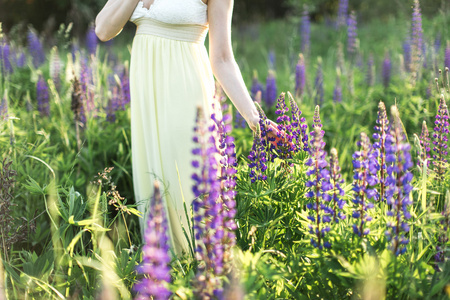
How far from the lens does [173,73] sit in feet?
8.35

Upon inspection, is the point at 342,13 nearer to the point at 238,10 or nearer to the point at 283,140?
the point at 283,140

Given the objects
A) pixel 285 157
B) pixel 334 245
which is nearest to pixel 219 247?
pixel 334 245

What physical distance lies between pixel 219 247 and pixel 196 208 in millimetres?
168

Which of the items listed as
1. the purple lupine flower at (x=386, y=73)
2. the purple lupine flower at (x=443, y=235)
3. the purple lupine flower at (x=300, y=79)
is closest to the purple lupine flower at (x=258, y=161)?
the purple lupine flower at (x=443, y=235)

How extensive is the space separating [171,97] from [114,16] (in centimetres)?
54

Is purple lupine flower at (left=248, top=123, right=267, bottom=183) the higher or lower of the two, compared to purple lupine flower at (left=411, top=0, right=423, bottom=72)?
lower

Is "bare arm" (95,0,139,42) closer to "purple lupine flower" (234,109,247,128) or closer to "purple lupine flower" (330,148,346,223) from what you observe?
"purple lupine flower" (330,148,346,223)

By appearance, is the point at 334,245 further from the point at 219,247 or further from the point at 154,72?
the point at 154,72

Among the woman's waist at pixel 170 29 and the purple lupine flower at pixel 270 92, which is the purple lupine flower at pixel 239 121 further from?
the woman's waist at pixel 170 29

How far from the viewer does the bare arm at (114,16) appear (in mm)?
2488

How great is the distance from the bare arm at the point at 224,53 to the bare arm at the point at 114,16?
436 mm

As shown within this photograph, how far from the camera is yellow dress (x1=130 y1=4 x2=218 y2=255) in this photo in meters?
2.54

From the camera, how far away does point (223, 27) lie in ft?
8.02

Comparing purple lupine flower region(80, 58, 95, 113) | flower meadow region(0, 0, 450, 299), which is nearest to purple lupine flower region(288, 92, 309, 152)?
flower meadow region(0, 0, 450, 299)
